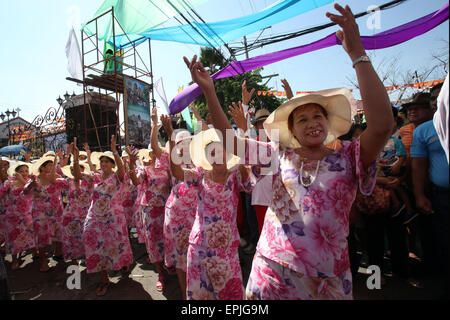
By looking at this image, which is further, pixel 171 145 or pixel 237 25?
pixel 237 25

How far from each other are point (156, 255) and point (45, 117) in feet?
38.3

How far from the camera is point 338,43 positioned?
4.36 metres

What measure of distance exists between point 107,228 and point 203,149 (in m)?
2.42

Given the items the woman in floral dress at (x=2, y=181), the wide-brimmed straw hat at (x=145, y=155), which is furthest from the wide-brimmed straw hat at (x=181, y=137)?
the woman in floral dress at (x=2, y=181)

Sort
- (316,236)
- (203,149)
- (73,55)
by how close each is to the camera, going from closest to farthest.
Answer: (316,236) → (203,149) → (73,55)

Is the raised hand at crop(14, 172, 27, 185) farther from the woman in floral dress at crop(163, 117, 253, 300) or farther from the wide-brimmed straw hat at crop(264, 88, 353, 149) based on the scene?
the wide-brimmed straw hat at crop(264, 88, 353, 149)

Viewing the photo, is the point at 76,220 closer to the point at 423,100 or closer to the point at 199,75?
the point at 199,75

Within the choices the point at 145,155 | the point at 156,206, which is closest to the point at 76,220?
the point at 145,155

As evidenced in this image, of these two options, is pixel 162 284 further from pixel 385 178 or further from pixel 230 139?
pixel 385 178

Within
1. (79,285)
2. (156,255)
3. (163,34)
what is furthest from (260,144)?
(163,34)

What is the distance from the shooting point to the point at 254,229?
4.30 m
